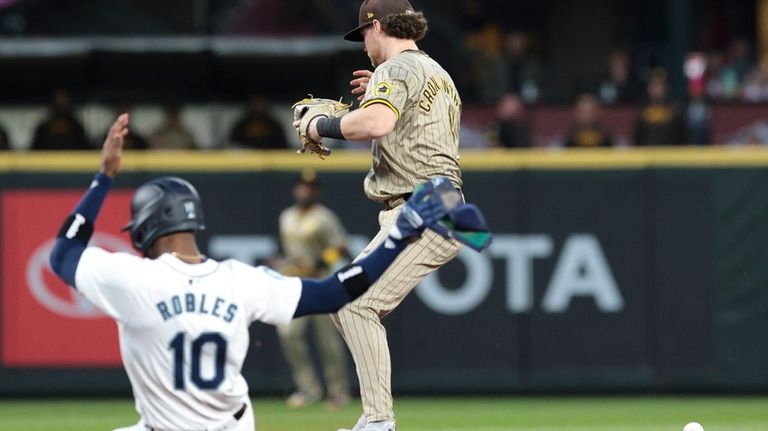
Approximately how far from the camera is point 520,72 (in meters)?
18.4

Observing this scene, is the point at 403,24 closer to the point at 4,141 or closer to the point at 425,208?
the point at 425,208

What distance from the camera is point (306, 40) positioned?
56.5 ft

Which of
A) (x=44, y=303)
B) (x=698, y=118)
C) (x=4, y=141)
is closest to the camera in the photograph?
(x=44, y=303)

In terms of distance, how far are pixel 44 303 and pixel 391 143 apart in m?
7.32

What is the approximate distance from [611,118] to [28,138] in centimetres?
652

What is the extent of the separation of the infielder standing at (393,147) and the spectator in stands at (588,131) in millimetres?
7970

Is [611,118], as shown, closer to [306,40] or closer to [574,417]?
[306,40]

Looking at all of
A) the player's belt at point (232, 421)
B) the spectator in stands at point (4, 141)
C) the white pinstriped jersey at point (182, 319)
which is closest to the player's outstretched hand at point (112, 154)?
the white pinstriped jersey at point (182, 319)

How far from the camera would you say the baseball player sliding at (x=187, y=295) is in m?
4.91

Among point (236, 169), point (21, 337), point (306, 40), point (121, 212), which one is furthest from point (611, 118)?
point (21, 337)

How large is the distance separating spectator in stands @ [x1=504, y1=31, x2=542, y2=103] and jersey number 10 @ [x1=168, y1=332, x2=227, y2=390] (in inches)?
491

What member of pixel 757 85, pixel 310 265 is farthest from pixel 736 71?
pixel 310 265

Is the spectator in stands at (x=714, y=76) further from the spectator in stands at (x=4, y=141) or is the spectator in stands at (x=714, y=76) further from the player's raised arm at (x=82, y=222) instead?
the player's raised arm at (x=82, y=222)

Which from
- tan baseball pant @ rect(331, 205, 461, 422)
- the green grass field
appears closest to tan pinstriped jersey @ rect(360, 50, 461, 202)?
tan baseball pant @ rect(331, 205, 461, 422)
